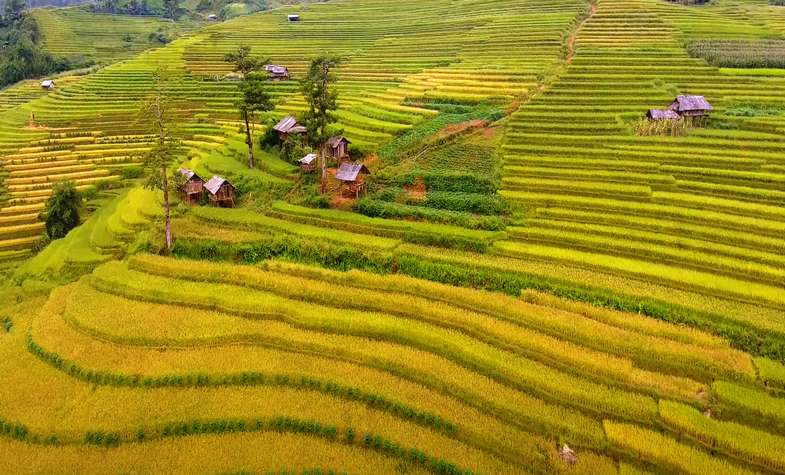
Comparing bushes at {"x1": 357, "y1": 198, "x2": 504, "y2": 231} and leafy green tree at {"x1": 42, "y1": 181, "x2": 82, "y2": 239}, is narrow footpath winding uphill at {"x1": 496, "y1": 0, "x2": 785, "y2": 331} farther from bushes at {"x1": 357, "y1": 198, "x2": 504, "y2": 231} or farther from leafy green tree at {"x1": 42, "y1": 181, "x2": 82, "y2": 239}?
leafy green tree at {"x1": 42, "y1": 181, "x2": 82, "y2": 239}

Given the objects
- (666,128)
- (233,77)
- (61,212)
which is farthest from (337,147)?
(233,77)

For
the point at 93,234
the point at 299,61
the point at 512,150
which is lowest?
the point at 93,234

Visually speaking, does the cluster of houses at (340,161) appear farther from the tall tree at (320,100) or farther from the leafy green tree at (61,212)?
the leafy green tree at (61,212)

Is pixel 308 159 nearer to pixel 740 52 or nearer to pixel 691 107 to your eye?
pixel 691 107

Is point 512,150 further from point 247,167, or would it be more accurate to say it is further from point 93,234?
point 93,234

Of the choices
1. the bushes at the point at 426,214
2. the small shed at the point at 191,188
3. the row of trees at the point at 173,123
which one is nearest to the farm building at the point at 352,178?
the bushes at the point at 426,214

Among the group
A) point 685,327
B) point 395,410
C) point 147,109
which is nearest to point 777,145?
point 685,327
